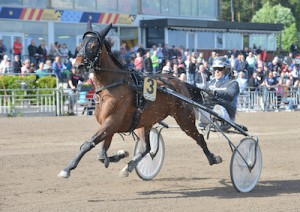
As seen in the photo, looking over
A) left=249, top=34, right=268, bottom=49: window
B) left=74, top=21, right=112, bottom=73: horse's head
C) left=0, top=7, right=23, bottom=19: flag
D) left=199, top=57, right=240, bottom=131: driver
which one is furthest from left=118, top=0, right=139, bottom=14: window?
left=74, top=21, right=112, bottom=73: horse's head

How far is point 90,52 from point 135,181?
7.29ft

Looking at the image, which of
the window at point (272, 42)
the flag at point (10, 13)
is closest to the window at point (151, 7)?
the window at point (272, 42)

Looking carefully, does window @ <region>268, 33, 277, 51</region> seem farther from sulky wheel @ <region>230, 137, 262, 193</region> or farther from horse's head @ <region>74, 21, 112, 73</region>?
horse's head @ <region>74, 21, 112, 73</region>

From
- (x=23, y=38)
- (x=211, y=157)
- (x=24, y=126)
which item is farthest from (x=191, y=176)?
(x=23, y=38)

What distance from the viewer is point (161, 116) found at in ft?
29.5

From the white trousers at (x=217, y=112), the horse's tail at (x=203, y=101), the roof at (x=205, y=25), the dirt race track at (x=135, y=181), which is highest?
the roof at (x=205, y=25)

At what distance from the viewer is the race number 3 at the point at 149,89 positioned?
8375mm

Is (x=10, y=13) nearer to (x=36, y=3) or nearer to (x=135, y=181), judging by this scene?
(x=36, y=3)

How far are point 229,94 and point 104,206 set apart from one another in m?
2.74

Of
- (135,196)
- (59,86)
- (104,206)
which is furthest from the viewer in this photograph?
(59,86)

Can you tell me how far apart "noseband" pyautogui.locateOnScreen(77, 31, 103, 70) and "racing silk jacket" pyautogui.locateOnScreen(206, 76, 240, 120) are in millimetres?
1965

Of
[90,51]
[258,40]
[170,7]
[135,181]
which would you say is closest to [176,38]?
[170,7]

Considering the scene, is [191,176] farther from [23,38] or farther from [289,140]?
[23,38]

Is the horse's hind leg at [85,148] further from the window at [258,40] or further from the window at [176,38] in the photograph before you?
the window at [258,40]
